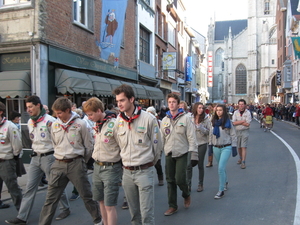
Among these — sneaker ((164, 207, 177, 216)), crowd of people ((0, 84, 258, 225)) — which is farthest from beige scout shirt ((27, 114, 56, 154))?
sneaker ((164, 207, 177, 216))

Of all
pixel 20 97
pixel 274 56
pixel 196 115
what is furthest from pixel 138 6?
pixel 274 56

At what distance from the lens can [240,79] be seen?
73750 millimetres

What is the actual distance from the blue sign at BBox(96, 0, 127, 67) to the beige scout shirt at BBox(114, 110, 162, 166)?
381 inches

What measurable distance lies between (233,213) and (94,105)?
111 inches

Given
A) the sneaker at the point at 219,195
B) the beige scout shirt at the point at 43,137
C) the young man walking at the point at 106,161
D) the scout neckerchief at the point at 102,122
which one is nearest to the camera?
the young man walking at the point at 106,161

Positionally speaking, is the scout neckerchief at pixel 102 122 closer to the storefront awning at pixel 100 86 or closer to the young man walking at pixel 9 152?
the young man walking at pixel 9 152

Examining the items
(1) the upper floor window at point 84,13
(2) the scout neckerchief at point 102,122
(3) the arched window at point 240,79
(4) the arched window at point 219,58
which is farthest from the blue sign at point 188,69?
(4) the arched window at point 219,58

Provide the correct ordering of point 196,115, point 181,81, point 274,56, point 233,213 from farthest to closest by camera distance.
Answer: point 274,56 < point 181,81 < point 196,115 < point 233,213

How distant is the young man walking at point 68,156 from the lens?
3.95 metres

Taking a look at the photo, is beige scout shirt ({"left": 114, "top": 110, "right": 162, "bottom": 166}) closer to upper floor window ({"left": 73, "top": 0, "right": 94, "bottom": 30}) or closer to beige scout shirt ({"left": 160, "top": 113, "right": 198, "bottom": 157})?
beige scout shirt ({"left": 160, "top": 113, "right": 198, "bottom": 157})

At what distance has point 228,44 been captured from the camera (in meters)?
74.6

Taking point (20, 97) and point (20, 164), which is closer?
point (20, 164)

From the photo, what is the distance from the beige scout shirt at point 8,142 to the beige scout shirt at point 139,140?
2.12 m

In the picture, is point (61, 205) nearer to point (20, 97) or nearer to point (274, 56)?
point (20, 97)
